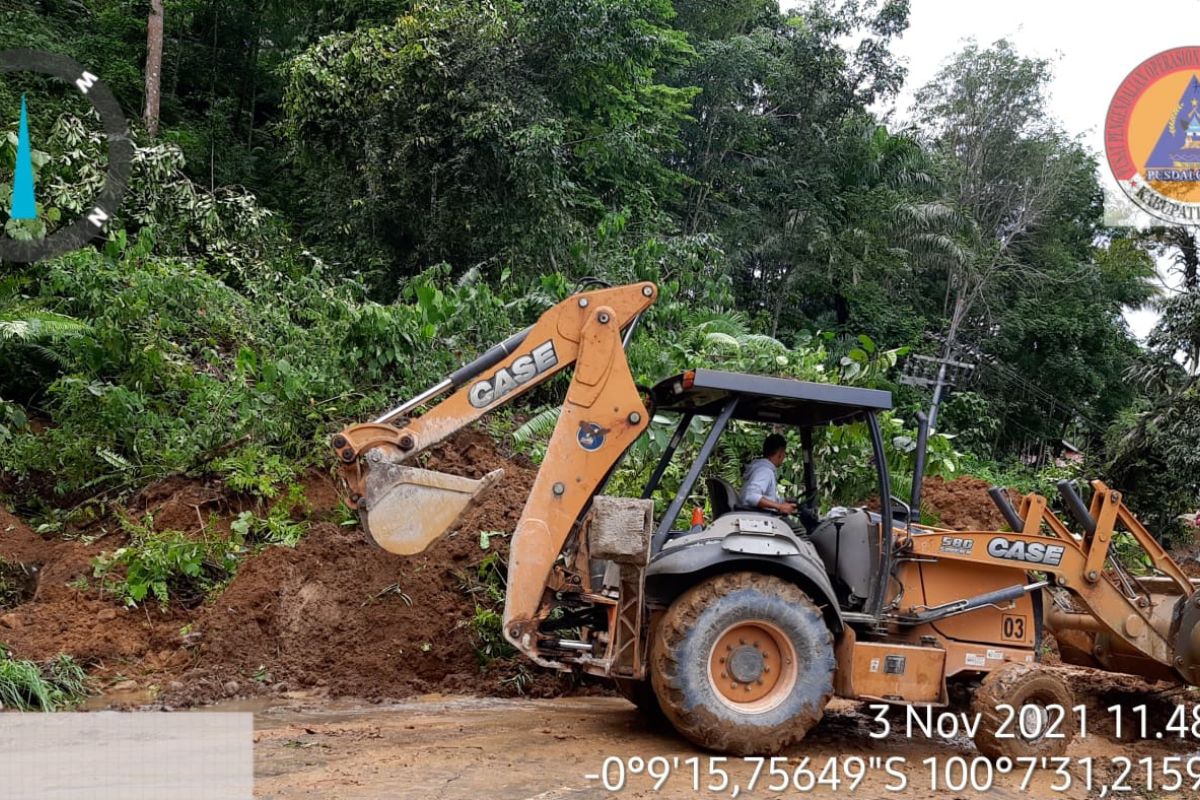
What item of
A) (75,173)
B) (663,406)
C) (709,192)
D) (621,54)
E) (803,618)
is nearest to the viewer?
(803,618)

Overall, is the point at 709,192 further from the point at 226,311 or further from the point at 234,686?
the point at 234,686

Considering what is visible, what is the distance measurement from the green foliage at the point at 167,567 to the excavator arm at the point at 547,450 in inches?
152

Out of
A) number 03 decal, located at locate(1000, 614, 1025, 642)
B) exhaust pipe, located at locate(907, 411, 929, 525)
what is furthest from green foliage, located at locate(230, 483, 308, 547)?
number 03 decal, located at locate(1000, 614, 1025, 642)

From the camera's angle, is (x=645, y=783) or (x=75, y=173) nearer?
(x=645, y=783)

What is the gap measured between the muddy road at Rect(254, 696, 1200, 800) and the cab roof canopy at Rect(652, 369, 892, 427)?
2.05 meters

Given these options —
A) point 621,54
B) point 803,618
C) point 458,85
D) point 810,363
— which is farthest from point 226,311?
point 803,618

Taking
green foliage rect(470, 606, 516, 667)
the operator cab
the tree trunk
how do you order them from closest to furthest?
1. the operator cab
2. green foliage rect(470, 606, 516, 667)
3. the tree trunk

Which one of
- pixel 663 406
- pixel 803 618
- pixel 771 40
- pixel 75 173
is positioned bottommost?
pixel 803 618

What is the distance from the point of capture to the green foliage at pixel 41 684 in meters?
7.32

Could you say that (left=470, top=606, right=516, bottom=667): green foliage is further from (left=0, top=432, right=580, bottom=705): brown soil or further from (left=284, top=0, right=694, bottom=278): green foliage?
(left=284, top=0, right=694, bottom=278): green foliage

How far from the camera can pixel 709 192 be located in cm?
2628

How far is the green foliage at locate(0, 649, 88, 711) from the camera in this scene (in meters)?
7.32

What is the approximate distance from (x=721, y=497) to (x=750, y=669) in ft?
4.16

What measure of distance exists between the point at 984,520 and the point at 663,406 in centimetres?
612
